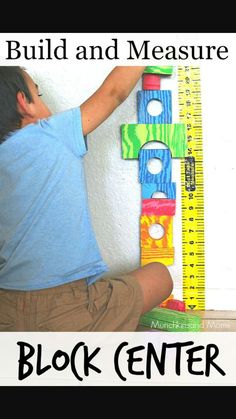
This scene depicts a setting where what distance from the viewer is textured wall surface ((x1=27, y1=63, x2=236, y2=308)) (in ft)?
4.65

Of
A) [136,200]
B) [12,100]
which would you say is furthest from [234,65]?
[12,100]

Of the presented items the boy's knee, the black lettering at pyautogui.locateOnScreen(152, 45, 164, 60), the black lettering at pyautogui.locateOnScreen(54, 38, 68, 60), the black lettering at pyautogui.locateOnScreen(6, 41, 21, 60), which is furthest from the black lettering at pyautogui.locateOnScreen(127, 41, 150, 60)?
the boy's knee

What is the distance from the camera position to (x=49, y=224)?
1.26 metres

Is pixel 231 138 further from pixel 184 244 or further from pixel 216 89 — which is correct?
pixel 184 244

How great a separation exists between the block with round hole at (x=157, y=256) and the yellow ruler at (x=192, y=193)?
4 cm

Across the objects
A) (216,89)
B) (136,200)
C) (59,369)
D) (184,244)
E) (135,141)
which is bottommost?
(59,369)

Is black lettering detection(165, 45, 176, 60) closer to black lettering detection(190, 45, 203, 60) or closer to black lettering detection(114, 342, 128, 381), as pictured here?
black lettering detection(190, 45, 203, 60)

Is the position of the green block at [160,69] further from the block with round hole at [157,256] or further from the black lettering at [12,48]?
the block with round hole at [157,256]

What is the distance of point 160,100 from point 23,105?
14.0 inches

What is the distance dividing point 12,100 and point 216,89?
0.51 metres

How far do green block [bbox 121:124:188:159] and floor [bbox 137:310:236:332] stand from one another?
1.33ft

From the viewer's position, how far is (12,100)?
127 centimetres

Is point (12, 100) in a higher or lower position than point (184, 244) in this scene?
higher

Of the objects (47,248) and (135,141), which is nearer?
(47,248)
